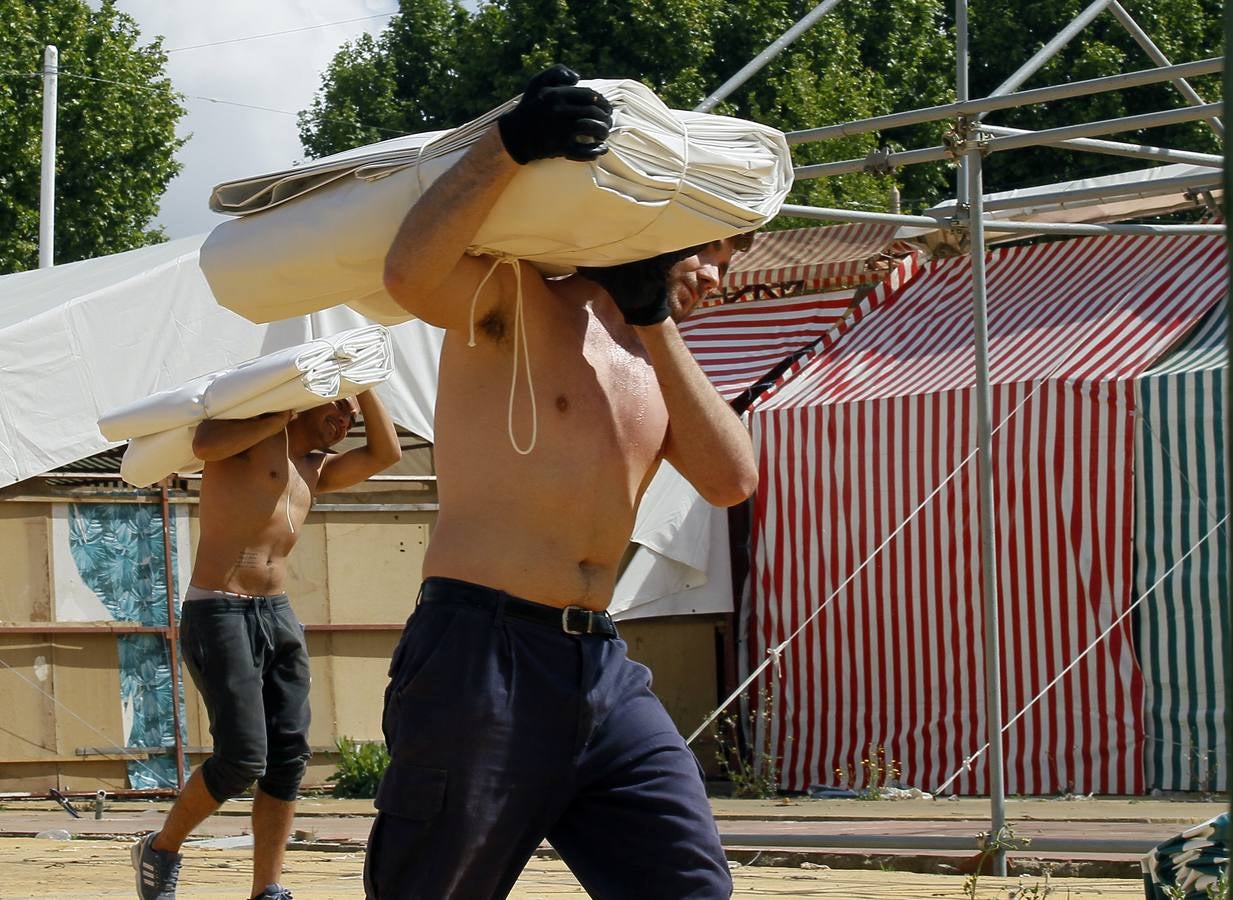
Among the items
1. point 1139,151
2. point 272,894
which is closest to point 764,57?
point 1139,151

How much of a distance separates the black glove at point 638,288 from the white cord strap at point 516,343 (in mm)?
147

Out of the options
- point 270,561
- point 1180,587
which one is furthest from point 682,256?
point 1180,587

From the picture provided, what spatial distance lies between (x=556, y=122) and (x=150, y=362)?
9566 millimetres

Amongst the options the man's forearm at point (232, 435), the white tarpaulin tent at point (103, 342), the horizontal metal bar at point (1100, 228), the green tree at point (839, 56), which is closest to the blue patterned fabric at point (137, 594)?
the white tarpaulin tent at point (103, 342)

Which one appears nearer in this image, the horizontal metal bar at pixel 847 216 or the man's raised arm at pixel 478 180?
the man's raised arm at pixel 478 180

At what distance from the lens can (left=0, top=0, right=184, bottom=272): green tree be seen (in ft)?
93.3

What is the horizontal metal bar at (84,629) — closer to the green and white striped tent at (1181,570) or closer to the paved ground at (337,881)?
the paved ground at (337,881)

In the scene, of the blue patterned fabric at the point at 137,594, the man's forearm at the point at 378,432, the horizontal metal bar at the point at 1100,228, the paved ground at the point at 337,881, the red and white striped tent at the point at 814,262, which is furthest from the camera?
the red and white striped tent at the point at 814,262

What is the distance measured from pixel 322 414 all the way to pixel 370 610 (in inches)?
262

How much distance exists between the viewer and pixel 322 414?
22.6ft

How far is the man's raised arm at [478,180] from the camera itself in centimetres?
302

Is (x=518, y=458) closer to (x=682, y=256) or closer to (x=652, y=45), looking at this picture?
(x=682, y=256)

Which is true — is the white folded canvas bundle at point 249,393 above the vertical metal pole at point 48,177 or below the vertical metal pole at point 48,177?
below

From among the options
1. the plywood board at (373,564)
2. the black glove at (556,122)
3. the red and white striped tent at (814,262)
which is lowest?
the plywood board at (373,564)
